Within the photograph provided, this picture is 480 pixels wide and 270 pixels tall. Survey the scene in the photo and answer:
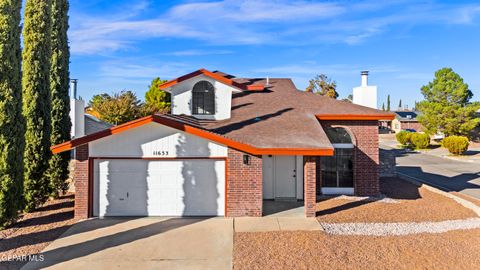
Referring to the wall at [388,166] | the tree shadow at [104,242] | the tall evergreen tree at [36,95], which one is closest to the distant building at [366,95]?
the wall at [388,166]

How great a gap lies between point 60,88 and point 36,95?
4.87 feet

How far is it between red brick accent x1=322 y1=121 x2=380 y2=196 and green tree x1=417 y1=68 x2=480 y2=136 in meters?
32.8

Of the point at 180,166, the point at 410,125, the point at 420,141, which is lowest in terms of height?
the point at 180,166

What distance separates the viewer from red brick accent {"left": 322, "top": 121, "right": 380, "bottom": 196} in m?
13.2

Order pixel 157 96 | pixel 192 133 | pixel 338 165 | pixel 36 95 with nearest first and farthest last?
pixel 192 133 < pixel 36 95 < pixel 338 165 < pixel 157 96

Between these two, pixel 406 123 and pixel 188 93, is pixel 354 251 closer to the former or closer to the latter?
pixel 188 93

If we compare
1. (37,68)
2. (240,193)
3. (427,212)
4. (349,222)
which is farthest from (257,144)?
(37,68)

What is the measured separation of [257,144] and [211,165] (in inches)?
67.9

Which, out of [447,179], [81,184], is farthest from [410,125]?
[81,184]

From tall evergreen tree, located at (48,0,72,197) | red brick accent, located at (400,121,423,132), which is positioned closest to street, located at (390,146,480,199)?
tall evergreen tree, located at (48,0,72,197)

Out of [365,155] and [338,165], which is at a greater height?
[365,155]

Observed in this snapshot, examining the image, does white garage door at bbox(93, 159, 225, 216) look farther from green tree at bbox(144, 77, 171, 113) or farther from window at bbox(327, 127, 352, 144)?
green tree at bbox(144, 77, 171, 113)

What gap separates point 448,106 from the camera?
131 ft

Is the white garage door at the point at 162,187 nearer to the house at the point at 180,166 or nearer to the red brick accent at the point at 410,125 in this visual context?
the house at the point at 180,166
